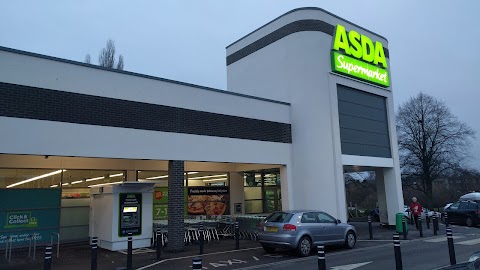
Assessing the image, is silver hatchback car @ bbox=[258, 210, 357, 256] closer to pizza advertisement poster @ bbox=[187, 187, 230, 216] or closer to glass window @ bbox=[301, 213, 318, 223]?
glass window @ bbox=[301, 213, 318, 223]

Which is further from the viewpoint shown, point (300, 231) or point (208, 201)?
point (208, 201)

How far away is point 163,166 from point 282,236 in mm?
8688

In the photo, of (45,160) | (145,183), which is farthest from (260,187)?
(45,160)

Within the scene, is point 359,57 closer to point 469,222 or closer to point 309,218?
point 309,218

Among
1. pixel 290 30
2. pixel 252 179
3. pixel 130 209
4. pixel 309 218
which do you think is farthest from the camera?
pixel 252 179

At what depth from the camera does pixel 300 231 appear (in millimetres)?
13031

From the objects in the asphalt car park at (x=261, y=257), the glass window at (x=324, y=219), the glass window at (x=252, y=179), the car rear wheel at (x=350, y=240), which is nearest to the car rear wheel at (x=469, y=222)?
the asphalt car park at (x=261, y=257)

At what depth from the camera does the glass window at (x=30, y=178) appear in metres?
15.3

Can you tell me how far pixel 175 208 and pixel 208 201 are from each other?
654 centimetres

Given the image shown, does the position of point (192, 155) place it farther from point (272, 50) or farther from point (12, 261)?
point (272, 50)

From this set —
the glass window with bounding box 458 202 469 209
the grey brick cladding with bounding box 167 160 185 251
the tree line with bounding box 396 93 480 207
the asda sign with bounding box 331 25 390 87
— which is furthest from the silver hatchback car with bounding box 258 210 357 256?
the tree line with bounding box 396 93 480 207

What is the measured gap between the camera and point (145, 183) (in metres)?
15.1

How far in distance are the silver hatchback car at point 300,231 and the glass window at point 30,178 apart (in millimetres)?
9062

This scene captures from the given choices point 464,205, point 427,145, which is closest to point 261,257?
point 464,205
